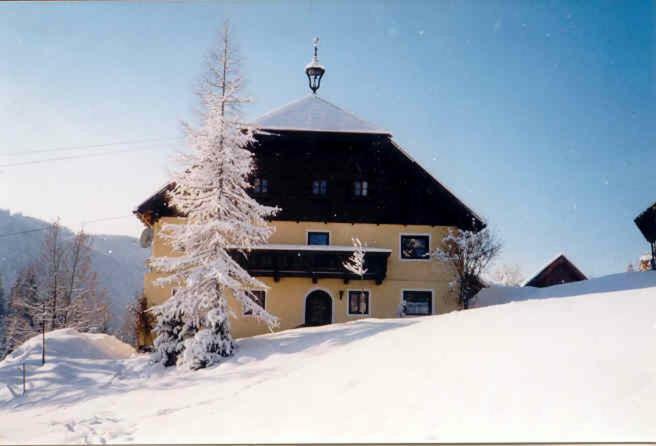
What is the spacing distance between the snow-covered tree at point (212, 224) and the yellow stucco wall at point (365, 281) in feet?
13.3

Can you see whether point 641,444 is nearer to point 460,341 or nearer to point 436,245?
point 460,341

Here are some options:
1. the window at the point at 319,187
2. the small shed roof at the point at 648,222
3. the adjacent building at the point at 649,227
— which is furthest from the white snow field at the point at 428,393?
the window at the point at 319,187

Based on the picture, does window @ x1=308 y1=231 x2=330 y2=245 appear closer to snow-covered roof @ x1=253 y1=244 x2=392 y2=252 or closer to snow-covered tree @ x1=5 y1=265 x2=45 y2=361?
snow-covered roof @ x1=253 y1=244 x2=392 y2=252

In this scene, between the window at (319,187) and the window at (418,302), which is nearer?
the window at (418,302)

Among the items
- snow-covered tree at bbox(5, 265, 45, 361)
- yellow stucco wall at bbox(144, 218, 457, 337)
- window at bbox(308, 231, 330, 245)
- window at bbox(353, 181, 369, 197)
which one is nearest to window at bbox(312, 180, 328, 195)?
window at bbox(353, 181, 369, 197)

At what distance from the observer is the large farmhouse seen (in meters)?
16.9

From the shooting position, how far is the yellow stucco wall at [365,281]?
16703mm

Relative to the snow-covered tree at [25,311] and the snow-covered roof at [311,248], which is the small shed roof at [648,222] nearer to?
the snow-covered roof at [311,248]

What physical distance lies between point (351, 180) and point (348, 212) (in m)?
1.29

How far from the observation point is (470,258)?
16.7m

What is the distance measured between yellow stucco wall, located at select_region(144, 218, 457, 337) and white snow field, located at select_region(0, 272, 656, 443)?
7348mm

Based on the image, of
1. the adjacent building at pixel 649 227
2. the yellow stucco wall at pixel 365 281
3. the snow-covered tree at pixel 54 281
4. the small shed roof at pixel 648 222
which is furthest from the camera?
the snow-covered tree at pixel 54 281

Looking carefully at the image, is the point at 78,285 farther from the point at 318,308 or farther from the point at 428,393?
the point at 428,393

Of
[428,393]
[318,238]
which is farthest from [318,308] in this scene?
[428,393]
